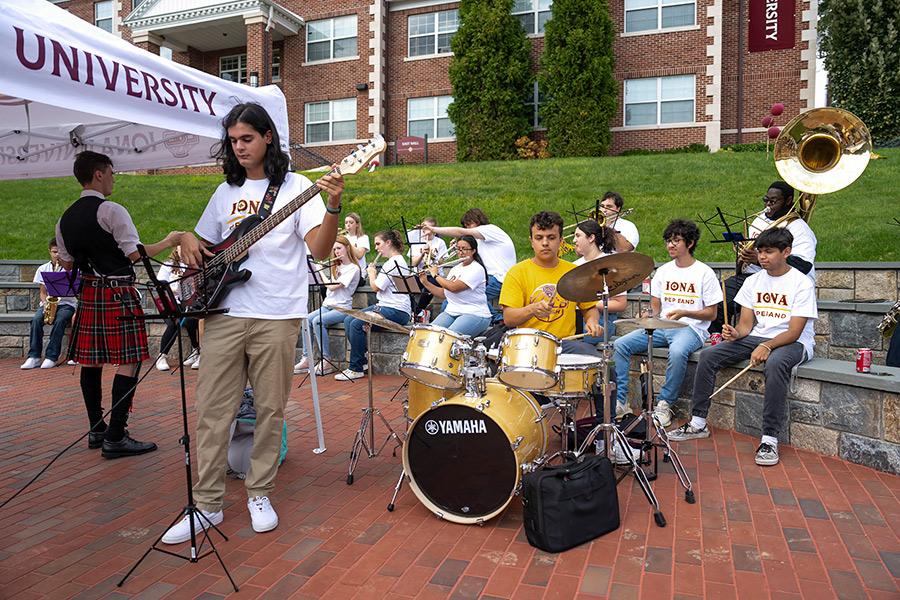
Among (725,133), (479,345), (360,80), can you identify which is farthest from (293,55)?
(479,345)

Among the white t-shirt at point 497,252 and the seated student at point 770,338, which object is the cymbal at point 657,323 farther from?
the white t-shirt at point 497,252

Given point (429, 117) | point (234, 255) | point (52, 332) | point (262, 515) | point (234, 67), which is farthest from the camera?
point (234, 67)

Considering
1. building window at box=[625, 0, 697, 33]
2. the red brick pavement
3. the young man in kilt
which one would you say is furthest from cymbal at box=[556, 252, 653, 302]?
building window at box=[625, 0, 697, 33]

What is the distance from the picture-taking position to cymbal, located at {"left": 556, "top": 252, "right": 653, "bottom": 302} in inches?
147

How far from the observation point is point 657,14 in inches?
774

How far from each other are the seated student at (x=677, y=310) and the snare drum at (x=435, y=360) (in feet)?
8.57

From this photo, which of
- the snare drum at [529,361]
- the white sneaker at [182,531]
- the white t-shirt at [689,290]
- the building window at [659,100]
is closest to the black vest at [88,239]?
the white sneaker at [182,531]

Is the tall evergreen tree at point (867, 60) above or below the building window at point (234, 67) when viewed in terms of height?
below

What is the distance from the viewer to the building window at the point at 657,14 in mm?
19391

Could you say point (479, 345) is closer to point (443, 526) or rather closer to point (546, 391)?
point (546, 391)

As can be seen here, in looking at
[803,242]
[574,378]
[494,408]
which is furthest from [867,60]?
[494,408]

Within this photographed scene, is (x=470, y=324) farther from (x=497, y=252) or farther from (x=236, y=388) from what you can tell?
(x=236, y=388)

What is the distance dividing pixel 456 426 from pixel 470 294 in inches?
135

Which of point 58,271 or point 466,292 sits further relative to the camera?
point 58,271
